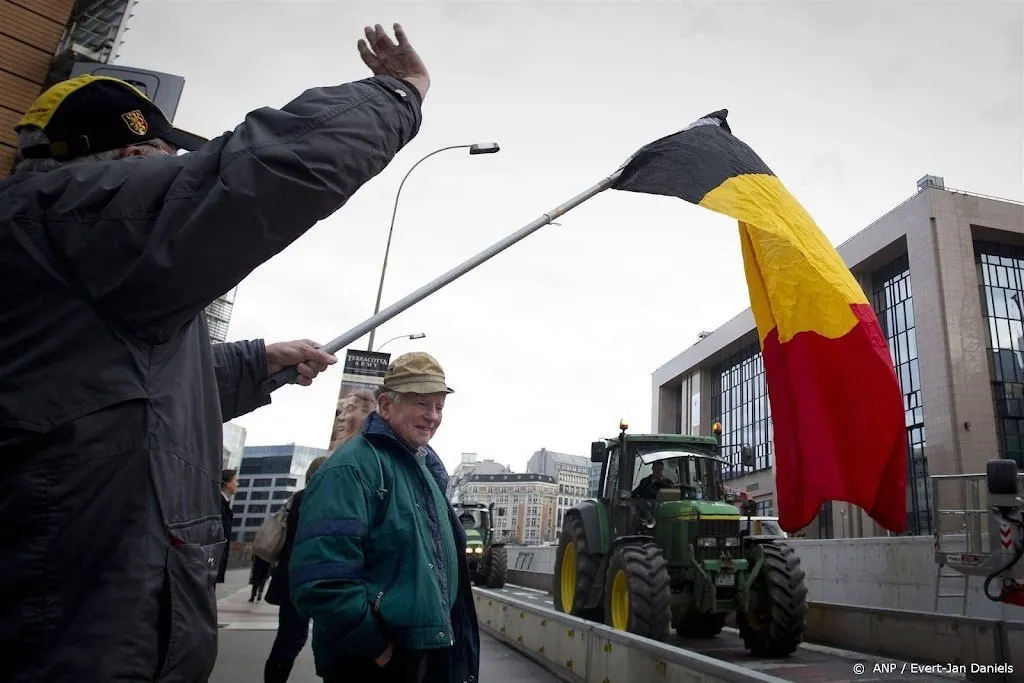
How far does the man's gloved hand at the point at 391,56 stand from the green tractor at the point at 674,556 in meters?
6.66

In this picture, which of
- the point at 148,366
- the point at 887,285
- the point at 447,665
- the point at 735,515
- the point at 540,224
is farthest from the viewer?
the point at 887,285

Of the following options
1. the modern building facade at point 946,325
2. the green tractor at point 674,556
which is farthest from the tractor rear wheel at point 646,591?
the modern building facade at point 946,325

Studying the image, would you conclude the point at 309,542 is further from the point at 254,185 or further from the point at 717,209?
the point at 717,209

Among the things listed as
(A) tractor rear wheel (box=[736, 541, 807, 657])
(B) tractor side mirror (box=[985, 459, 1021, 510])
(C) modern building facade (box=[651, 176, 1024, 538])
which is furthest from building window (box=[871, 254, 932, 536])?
(A) tractor rear wheel (box=[736, 541, 807, 657])

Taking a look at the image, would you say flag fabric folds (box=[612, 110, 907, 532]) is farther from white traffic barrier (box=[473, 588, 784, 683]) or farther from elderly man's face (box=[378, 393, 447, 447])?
elderly man's face (box=[378, 393, 447, 447])

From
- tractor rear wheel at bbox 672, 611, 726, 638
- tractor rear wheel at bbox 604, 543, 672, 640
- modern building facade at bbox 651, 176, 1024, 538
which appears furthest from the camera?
modern building facade at bbox 651, 176, 1024, 538

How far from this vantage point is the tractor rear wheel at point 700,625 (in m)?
9.30

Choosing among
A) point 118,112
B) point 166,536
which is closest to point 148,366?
point 166,536

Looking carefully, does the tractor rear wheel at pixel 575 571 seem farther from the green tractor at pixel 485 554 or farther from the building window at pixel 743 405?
the building window at pixel 743 405

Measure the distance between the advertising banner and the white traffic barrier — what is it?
3.20m

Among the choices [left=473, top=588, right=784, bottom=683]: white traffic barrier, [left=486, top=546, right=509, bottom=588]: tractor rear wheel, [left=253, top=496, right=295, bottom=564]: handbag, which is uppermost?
[left=253, top=496, right=295, bottom=564]: handbag

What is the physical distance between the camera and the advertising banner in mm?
8055

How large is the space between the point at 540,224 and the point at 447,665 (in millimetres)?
3485

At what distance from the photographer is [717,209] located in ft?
19.5
